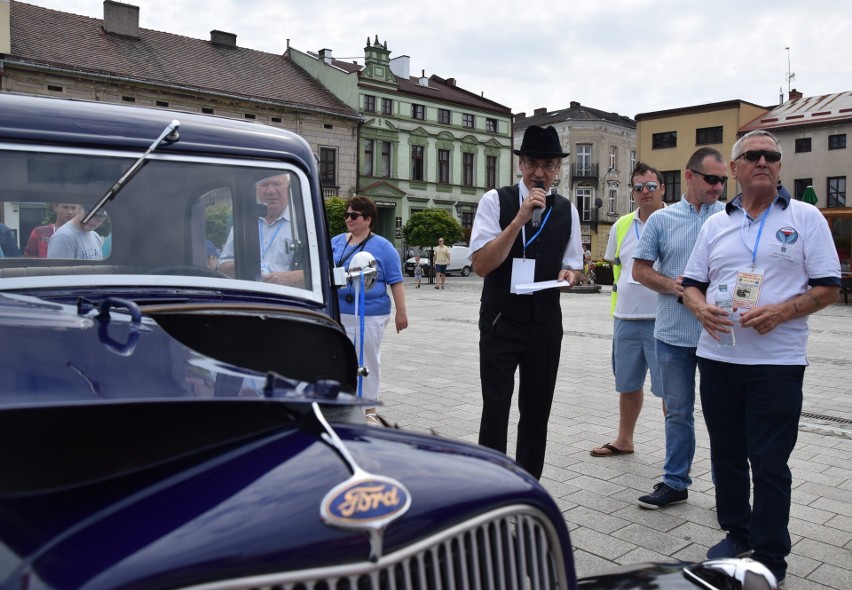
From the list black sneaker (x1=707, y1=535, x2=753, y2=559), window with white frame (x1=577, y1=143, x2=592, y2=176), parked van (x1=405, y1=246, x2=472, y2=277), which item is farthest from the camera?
window with white frame (x1=577, y1=143, x2=592, y2=176)

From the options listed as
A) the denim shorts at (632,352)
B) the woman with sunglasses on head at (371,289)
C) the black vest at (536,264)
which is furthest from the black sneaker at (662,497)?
the woman with sunglasses on head at (371,289)

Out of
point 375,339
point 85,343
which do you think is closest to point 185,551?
point 85,343

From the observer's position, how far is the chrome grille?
1.20 m

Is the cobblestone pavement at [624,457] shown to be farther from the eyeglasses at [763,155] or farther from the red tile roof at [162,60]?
the red tile roof at [162,60]

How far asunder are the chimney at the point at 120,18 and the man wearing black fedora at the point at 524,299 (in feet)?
119

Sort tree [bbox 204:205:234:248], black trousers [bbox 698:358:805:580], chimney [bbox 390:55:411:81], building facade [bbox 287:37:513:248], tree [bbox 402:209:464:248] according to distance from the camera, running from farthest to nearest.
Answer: chimney [bbox 390:55:411:81]
building facade [bbox 287:37:513:248]
tree [bbox 402:209:464:248]
black trousers [bbox 698:358:805:580]
tree [bbox 204:205:234:248]

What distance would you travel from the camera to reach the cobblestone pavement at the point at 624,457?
3543 millimetres

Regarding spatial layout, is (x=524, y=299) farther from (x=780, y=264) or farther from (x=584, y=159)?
(x=584, y=159)

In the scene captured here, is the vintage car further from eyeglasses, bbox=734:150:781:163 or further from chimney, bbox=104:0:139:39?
chimney, bbox=104:0:139:39

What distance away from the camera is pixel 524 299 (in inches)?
143

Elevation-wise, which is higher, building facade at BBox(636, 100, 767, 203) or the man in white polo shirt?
building facade at BBox(636, 100, 767, 203)

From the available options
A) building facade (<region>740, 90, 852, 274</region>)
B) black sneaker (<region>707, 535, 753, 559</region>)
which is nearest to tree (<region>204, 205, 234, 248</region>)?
black sneaker (<region>707, 535, 753, 559</region>)

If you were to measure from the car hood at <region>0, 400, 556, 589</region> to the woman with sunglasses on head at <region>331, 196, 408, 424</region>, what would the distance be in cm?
369

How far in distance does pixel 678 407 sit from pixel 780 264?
4.00ft
